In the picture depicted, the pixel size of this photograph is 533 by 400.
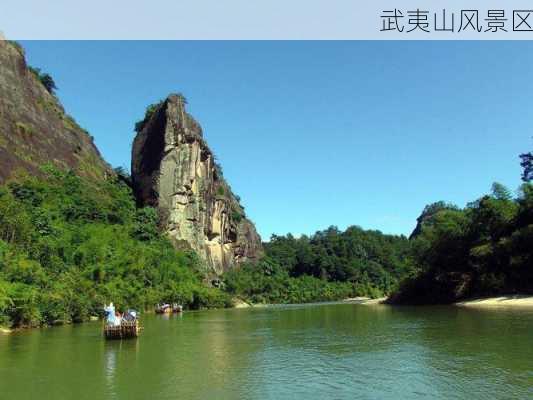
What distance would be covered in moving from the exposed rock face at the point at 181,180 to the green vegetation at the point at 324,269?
7.30 metres

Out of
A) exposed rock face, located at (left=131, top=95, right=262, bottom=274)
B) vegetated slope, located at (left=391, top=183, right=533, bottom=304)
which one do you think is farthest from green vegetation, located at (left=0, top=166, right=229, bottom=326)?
vegetated slope, located at (left=391, top=183, right=533, bottom=304)

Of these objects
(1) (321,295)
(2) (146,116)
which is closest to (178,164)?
(2) (146,116)

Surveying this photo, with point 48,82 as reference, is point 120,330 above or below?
below

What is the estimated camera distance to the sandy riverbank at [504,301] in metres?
37.0

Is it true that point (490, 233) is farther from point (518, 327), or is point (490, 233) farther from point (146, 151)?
point (146, 151)

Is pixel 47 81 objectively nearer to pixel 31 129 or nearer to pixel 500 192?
pixel 31 129

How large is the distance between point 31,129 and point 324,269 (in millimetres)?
69753

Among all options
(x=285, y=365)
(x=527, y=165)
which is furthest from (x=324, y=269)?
(x=285, y=365)

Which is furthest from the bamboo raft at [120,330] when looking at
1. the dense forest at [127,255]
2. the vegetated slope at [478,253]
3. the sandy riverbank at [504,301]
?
the vegetated slope at [478,253]

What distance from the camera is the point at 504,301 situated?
1521 inches

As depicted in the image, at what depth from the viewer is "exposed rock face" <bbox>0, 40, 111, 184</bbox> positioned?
58094 millimetres

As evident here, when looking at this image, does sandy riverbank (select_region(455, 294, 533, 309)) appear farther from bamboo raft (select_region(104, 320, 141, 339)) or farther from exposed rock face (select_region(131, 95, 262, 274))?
exposed rock face (select_region(131, 95, 262, 274))

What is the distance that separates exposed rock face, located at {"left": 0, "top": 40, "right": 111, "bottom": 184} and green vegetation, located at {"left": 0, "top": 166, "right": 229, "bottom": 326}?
2.36 metres

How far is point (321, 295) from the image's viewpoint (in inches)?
3839
